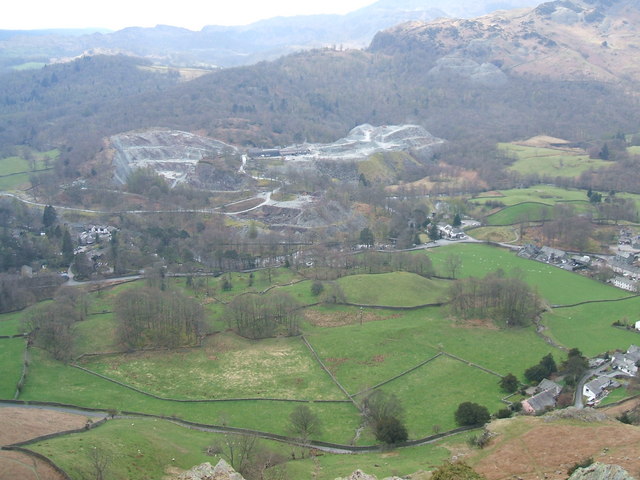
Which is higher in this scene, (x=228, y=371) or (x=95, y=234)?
(x=95, y=234)

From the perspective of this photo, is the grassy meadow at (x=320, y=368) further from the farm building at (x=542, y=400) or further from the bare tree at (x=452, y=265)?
the bare tree at (x=452, y=265)

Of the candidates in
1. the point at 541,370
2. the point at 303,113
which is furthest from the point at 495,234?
the point at 303,113

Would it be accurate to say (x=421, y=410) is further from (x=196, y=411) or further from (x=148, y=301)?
(x=148, y=301)

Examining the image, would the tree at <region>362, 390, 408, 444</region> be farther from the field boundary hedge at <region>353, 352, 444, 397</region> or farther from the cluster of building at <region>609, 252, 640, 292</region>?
the cluster of building at <region>609, 252, 640, 292</region>

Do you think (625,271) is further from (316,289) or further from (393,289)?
(316,289)

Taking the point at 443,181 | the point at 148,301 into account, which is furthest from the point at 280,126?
the point at 148,301

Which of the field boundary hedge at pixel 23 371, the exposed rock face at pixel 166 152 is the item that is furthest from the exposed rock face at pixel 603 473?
the exposed rock face at pixel 166 152
